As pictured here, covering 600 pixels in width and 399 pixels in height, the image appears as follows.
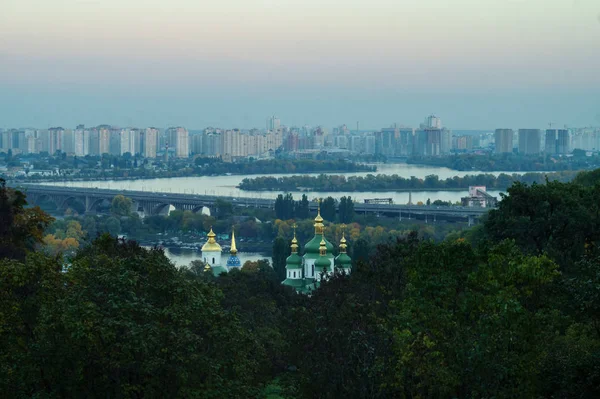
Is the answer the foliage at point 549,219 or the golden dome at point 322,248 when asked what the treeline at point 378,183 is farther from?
the foliage at point 549,219

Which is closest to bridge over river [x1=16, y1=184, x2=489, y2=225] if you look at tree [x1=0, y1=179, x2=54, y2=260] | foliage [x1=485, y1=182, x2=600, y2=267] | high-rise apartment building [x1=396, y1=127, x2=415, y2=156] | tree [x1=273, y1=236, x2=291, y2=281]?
tree [x1=273, y1=236, x2=291, y2=281]

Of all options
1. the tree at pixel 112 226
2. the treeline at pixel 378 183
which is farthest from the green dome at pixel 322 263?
the treeline at pixel 378 183

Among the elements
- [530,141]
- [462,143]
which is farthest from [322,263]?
[462,143]

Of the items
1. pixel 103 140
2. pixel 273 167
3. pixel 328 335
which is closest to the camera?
pixel 328 335

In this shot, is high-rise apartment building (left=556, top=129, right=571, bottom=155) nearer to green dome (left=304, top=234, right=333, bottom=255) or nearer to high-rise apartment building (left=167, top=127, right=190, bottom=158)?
high-rise apartment building (left=167, top=127, right=190, bottom=158)

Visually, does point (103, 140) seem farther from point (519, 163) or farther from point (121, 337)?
point (121, 337)

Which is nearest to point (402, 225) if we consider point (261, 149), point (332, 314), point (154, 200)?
point (154, 200)

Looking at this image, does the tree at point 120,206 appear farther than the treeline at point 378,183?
No
